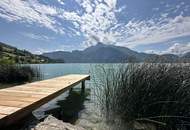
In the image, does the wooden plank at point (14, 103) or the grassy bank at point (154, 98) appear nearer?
the wooden plank at point (14, 103)

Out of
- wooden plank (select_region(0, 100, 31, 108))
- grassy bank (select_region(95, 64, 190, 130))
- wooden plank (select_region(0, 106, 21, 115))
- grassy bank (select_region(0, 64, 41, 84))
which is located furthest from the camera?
grassy bank (select_region(0, 64, 41, 84))

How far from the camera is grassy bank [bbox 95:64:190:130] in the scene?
3.70m

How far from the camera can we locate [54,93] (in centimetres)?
496

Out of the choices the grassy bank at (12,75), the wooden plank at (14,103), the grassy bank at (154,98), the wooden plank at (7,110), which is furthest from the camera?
the grassy bank at (12,75)

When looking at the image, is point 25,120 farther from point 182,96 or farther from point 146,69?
point 182,96

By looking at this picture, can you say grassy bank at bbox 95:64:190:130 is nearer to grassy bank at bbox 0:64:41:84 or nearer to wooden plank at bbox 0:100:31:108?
wooden plank at bbox 0:100:31:108

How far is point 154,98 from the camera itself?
3.74 metres

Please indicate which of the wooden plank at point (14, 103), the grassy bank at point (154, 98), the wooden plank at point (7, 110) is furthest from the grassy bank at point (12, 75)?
the grassy bank at point (154, 98)

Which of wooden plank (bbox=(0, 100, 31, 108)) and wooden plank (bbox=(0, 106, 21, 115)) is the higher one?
wooden plank (bbox=(0, 100, 31, 108))

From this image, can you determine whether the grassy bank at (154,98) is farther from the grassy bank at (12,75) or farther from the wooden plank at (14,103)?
the grassy bank at (12,75)

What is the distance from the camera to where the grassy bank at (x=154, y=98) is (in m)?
3.70

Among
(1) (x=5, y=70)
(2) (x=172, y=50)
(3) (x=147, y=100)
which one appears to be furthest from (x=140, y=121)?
(1) (x=5, y=70)

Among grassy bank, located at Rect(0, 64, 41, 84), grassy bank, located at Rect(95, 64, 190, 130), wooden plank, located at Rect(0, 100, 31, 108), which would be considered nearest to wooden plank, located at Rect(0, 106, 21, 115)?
wooden plank, located at Rect(0, 100, 31, 108)

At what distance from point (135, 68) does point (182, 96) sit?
3.66 ft
